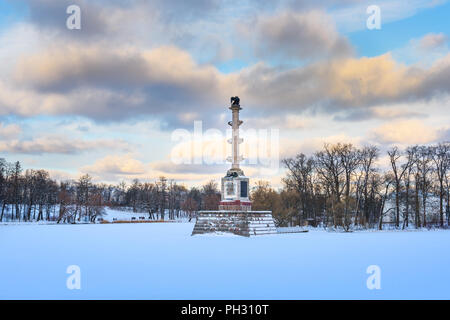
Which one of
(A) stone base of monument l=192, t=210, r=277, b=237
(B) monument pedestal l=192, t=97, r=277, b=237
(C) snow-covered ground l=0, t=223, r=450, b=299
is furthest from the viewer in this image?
(B) monument pedestal l=192, t=97, r=277, b=237

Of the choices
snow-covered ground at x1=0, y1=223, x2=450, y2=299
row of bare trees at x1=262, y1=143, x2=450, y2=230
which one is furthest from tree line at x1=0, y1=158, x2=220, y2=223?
snow-covered ground at x1=0, y1=223, x2=450, y2=299

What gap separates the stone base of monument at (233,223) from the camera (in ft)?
107

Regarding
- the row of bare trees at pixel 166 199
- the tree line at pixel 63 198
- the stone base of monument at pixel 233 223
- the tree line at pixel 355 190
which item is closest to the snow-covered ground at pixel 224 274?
the stone base of monument at pixel 233 223

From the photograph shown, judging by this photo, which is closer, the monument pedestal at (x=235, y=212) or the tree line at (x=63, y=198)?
the monument pedestal at (x=235, y=212)

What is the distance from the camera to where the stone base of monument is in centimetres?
3262

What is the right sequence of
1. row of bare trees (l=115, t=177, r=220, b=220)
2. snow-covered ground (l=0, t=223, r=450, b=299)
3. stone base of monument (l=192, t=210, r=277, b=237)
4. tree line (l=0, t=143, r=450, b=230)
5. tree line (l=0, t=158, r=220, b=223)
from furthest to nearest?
row of bare trees (l=115, t=177, r=220, b=220), tree line (l=0, t=158, r=220, b=223), tree line (l=0, t=143, r=450, b=230), stone base of monument (l=192, t=210, r=277, b=237), snow-covered ground (l=0, t=223, r=450, b=299)

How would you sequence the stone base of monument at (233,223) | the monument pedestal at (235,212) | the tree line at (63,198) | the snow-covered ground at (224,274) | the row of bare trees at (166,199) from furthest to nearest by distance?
the row of bare trees at (166,199) → the tree line at (63,198) → the monument pedestal at (235,212) → the stone base of monument at (233,223) → the snow-covered ground at (224,274)

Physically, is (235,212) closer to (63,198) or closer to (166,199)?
(63,198)

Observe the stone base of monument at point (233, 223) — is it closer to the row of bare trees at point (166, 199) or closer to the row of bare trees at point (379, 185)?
the row of bare trees at point (379, 185)

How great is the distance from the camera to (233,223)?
108 ft

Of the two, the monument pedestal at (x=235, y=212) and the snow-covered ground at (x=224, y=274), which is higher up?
the monument pedestal at (x=235, y=212)

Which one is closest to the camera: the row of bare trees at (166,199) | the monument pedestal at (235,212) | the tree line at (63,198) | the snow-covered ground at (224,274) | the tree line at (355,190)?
the snow-covered ground at (224,274)

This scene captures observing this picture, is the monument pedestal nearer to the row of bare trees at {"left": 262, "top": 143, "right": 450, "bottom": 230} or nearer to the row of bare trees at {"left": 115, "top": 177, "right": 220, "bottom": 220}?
the row of bare trees at {"left": 262, "top": 143, "right": 450, "bottom": 230}
